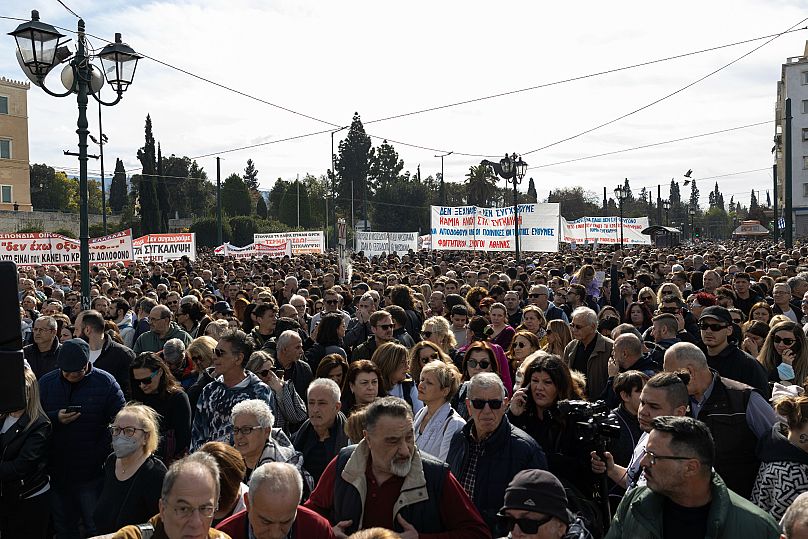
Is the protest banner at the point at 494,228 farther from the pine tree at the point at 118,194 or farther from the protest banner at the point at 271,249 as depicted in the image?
the pine tree at the point at 118,194

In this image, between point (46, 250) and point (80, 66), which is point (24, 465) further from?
point (46, 250)

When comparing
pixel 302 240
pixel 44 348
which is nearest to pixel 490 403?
pixel 44 348

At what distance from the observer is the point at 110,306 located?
39.9ft

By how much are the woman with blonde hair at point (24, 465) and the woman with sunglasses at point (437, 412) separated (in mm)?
2716

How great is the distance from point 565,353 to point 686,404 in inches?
147

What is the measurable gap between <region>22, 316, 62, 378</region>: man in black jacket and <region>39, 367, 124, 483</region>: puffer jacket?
1.92m

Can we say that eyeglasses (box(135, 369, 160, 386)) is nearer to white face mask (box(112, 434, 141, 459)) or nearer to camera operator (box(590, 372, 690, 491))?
white face mask (box(112, 434, 141, 459))

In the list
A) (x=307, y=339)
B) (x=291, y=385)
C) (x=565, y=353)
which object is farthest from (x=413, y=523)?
(x=307, y=339)

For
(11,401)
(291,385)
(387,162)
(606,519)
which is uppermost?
(387,162)

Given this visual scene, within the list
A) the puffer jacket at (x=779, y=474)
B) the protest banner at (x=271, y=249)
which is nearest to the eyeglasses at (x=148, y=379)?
the puffer jacket at (x=779, y=474)

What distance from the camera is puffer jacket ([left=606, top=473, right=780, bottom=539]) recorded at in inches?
138

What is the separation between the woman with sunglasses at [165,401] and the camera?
656 centimetres

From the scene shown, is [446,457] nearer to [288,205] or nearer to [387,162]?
[288,205]

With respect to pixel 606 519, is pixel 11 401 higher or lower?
higher
